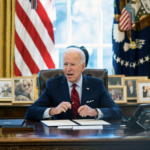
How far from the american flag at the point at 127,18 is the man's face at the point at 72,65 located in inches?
55.8

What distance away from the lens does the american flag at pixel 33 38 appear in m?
3.25

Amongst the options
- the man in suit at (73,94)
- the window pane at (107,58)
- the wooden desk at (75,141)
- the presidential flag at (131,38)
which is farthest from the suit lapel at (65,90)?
the window pane at (107,58)

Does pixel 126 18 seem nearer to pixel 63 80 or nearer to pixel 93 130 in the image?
pixel 63 80

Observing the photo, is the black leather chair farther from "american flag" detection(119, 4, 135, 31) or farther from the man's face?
"american flag" detection(119, 4, 135, 31)

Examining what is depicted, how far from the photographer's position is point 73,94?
79.5 inches

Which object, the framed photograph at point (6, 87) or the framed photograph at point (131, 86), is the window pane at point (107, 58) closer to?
the framed photograph at point (131, 86)

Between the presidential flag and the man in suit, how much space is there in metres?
1.18

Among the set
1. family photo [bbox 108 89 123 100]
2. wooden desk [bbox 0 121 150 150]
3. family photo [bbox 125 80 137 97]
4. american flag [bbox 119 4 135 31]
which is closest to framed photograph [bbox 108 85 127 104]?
family photo [bbox 108 89 123 100]

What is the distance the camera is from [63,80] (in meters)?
2.09

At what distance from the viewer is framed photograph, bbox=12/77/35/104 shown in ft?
9.65

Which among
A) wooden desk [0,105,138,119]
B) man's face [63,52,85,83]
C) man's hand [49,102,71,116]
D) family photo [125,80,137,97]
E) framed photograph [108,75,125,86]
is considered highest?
man's face [63,52,85,83]

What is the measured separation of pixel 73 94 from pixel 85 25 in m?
1.69

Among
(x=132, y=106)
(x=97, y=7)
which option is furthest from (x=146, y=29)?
(x=132, y=106)

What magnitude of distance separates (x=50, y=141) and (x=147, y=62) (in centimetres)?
240
